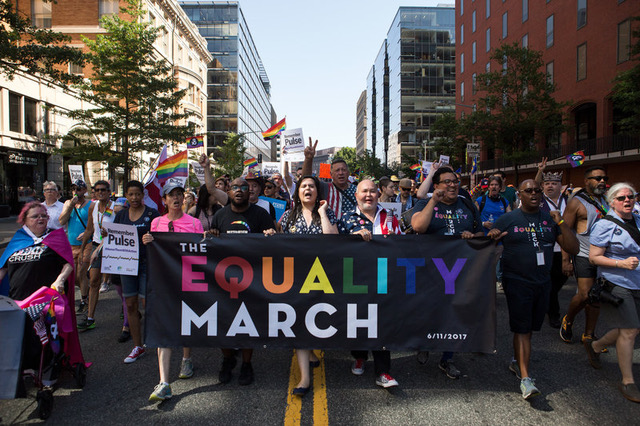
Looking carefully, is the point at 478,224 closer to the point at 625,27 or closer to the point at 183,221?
the point at 183,221

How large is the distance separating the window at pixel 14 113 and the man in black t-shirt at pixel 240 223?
81.9 feet

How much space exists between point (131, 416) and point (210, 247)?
155 cm

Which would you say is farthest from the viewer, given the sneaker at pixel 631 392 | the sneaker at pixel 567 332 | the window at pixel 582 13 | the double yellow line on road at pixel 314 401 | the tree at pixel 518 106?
the window at pixel 582 13

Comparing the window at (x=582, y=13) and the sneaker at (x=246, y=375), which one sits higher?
the window at (x=582, y=13)

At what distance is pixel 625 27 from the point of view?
86.4ft

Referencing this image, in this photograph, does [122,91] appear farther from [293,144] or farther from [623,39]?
[623,39]

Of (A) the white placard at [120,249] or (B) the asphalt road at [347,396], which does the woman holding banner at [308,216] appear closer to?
(B) the asphalt road at [347,396]

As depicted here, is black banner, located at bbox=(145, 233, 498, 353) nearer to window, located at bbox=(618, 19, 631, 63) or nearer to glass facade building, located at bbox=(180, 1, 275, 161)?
window, located at bbox=(618, 19, 631, 63)

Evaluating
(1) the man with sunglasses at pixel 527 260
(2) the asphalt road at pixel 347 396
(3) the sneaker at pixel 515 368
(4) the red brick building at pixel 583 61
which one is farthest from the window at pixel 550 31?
(3) the sneaker at pixel 515 368

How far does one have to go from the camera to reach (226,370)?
418 cm

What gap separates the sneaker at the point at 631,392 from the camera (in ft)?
12.1

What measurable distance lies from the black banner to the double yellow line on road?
40 cm

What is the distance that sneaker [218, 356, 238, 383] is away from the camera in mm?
4114

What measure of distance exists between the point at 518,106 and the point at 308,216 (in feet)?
88.6
